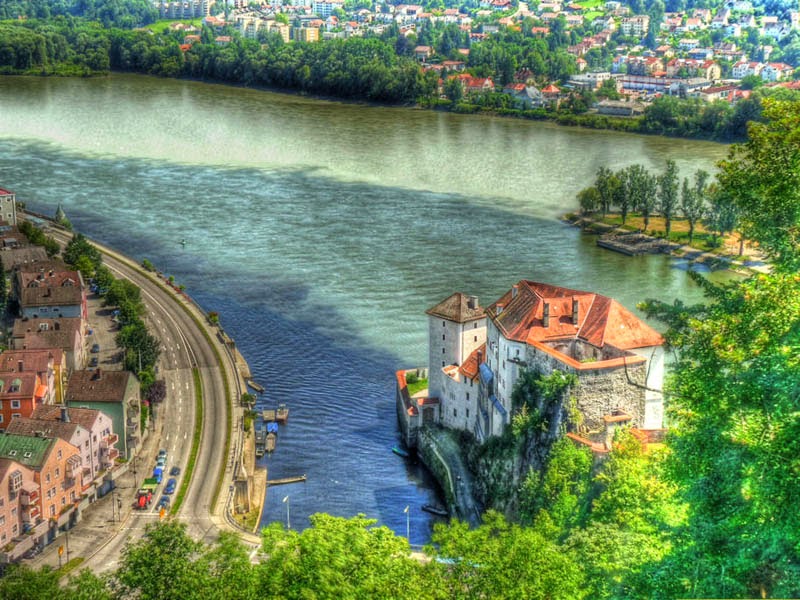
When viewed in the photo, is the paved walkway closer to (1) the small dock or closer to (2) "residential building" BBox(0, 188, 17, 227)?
(1) the small dock

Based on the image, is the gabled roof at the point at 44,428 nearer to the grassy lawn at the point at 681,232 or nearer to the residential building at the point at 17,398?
the residential building at the point at 17,398

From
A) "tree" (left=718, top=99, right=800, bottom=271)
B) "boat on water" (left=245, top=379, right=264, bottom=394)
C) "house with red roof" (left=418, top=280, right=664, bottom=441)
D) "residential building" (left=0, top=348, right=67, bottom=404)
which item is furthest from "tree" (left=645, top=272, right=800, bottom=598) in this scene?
"boat on water" (left=245, top=379, right=264, bottom=394)

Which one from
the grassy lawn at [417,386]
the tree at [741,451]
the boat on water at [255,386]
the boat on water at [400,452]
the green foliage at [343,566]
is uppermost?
the tree at [741,451]

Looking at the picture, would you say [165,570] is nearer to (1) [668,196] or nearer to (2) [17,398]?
(2) [17,398]

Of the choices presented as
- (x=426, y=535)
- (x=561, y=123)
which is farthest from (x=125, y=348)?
(x=561, y=123)

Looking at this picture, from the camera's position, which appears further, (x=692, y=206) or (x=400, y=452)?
(x=692, y=206)

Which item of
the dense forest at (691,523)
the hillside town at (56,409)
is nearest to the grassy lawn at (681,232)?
the hillside town at (56,409)

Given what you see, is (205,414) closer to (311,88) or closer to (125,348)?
(125,348)

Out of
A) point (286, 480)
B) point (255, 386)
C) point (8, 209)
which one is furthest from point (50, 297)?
point (286, 480)
